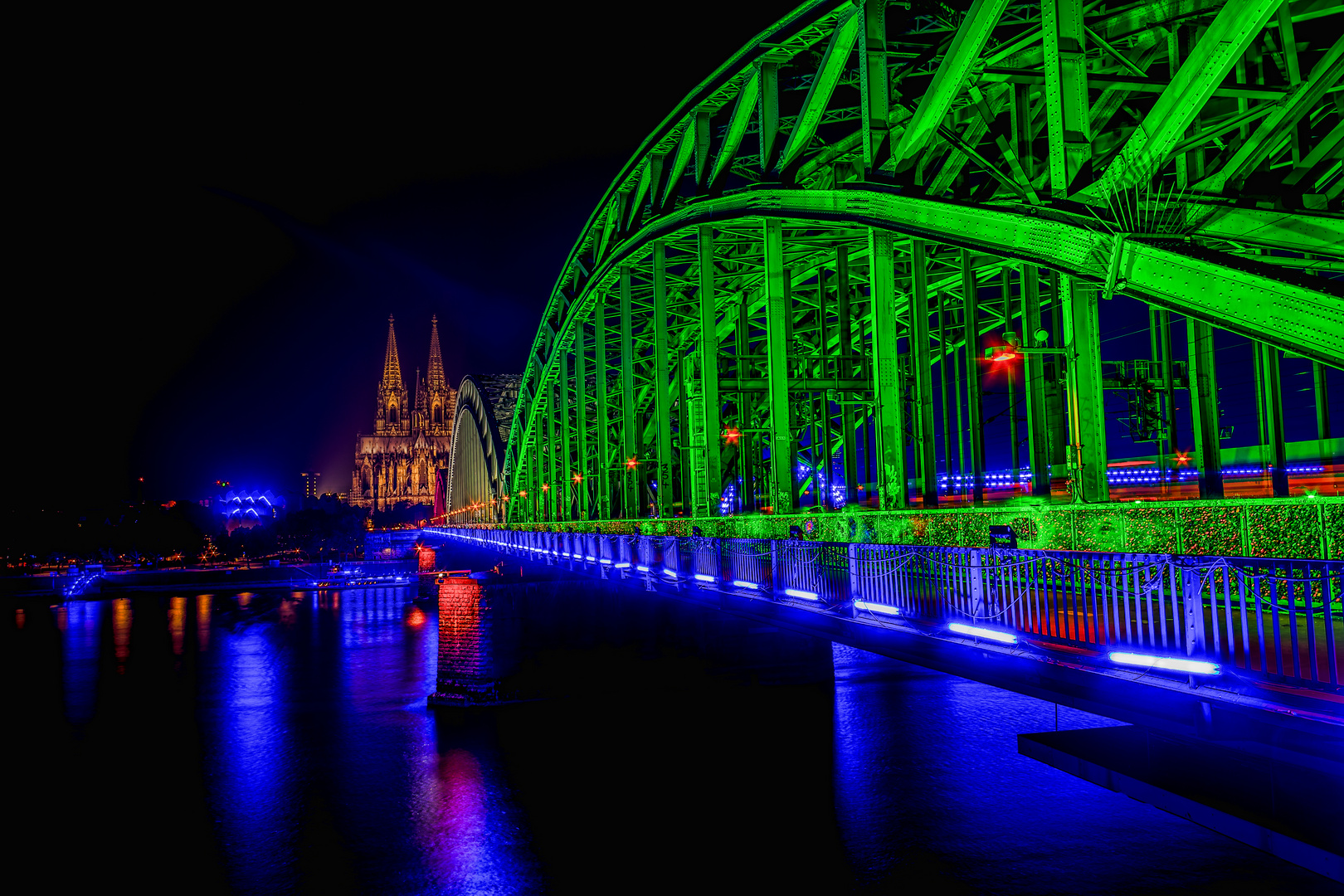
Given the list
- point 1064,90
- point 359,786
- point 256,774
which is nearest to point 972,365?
point 1064,90

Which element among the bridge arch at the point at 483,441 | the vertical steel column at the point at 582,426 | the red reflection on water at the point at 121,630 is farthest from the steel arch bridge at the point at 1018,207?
the bridge arch at the point at 483,441

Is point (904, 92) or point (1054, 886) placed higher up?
point (904, 92)

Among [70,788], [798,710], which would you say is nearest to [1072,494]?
[798,710]

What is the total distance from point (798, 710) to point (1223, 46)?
89.0ft

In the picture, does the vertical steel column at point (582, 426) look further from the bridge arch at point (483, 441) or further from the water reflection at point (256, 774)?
the bridge arch at point (483, 441)

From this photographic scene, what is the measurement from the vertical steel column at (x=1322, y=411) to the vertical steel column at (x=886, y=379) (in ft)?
28.5

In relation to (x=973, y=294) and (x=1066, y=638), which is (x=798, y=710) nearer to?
(x=973, y=294)

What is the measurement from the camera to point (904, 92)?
27.1 m

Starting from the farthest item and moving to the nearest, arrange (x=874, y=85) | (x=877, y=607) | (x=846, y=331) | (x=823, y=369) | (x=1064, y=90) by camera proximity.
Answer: (x=846, y=331) < (x=823, y=369) < (x=874, y=85) < (x=1064, y=90) < (x=877, y=607)

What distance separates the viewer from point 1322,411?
20.0 meters

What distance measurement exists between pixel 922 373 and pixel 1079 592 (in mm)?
11743

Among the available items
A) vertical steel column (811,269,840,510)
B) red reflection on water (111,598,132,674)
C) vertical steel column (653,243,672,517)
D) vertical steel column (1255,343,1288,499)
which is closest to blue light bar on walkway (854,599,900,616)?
vertical steel column (1255,343,1288,499)

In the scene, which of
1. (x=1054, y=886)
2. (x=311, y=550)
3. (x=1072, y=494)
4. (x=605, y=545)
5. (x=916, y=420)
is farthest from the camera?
(x=311, y=550)

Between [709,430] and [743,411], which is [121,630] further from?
[709,430]
